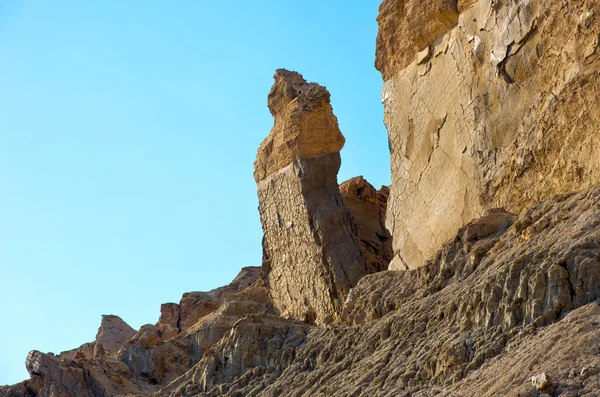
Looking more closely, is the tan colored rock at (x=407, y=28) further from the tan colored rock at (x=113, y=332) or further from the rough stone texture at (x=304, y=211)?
the tan colored rock at (x=113, y=332)

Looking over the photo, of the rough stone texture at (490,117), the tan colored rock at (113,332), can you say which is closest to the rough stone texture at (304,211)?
the rough stone texture at (490,117)

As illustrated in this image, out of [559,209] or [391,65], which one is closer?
[559,209]

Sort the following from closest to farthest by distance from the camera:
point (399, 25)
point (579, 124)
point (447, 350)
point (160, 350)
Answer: point (447, 350), point (579, 124), point (399, 25), point (160, 350)

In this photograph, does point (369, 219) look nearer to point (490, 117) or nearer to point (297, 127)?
point (297, 127)

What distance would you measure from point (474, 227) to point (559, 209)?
2573 mm

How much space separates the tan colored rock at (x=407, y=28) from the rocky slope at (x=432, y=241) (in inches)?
1.8

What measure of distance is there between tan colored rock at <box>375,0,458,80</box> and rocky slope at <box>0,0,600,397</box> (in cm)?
5

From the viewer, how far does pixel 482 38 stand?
1061 inches

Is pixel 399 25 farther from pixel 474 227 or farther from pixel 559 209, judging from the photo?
pixel 559 209

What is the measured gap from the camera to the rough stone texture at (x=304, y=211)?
32.4 meters

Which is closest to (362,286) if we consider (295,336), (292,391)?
(295,336)

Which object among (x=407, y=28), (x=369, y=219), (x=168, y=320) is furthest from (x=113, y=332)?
(x=407, y=28)

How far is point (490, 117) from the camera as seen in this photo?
26.3 meters

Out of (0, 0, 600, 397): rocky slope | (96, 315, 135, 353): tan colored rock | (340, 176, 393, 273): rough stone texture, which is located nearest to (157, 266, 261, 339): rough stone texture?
(0, 0, 600, 397): rocky slope
